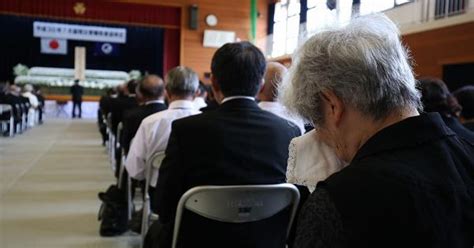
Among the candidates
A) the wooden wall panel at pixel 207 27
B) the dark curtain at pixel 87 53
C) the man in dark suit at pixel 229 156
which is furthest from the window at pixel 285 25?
the man in dark suit at pixel 229 156

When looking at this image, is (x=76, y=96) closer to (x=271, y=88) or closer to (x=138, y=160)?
(x=138, y=160)

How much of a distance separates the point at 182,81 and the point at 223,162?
143 centimetres

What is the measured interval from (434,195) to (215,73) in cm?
132

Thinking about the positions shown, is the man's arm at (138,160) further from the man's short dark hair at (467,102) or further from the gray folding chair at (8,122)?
the gray folding chair at (8,122)

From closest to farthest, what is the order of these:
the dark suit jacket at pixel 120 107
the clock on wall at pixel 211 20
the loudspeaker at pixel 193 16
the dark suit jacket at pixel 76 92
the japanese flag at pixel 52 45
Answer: the dark suit jacket at pixel 120 107 < the dark suit jacket at pixel 76 92 < the loudspeaker at pixel 193 16 < the clock on wall at pixel 211 20 < the japanese flag at pixel 52 45

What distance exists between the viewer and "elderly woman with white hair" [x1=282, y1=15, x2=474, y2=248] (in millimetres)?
Result: 785

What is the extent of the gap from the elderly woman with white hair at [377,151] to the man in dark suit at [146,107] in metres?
3.03

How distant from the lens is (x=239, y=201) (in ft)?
5.70

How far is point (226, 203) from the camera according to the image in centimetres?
174

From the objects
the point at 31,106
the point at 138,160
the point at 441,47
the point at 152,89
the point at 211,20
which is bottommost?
the point at 31,106

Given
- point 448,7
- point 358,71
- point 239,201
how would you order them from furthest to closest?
point 448,7, point 239,201, point 358,71

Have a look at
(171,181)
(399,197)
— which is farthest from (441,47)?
(399,197)

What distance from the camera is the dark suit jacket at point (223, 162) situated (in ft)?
6.04

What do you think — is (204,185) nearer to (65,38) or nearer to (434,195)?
(434,195)
